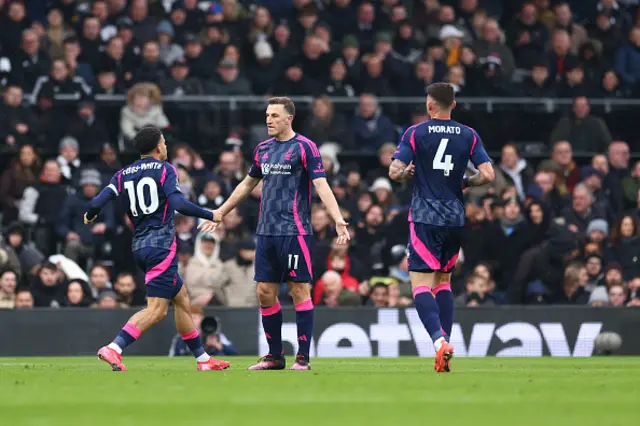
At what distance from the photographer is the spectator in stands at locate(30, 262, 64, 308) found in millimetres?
17766

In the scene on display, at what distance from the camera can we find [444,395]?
8.39 m

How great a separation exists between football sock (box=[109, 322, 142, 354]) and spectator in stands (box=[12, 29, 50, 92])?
1116 centimetres

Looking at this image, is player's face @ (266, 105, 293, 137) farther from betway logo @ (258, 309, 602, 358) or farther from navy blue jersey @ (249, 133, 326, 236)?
betway logo @ (258, 309, 602, 358)

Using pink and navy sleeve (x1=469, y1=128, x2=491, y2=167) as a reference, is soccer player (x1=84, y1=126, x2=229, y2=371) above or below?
below

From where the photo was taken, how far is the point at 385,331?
56.9 feet

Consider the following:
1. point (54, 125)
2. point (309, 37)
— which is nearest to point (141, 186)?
point (54, 125)

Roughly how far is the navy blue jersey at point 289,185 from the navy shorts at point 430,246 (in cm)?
96

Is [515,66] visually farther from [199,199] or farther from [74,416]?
[74,416]

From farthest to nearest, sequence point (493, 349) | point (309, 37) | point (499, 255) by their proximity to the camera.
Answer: point (309, 37) → point (499, 255) → point (493, 349)

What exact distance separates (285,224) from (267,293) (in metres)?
0.62

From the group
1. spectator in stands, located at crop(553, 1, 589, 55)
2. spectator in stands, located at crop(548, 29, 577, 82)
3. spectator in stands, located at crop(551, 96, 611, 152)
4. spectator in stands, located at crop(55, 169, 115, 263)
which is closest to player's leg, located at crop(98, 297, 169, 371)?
spectator in stands, located at crop(55, 169, 115, 263)

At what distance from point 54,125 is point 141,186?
1018 centimetres

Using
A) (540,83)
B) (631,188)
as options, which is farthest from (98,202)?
(540,83)

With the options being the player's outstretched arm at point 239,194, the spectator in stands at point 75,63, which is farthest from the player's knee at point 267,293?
the spectator in stands at point 75,63
